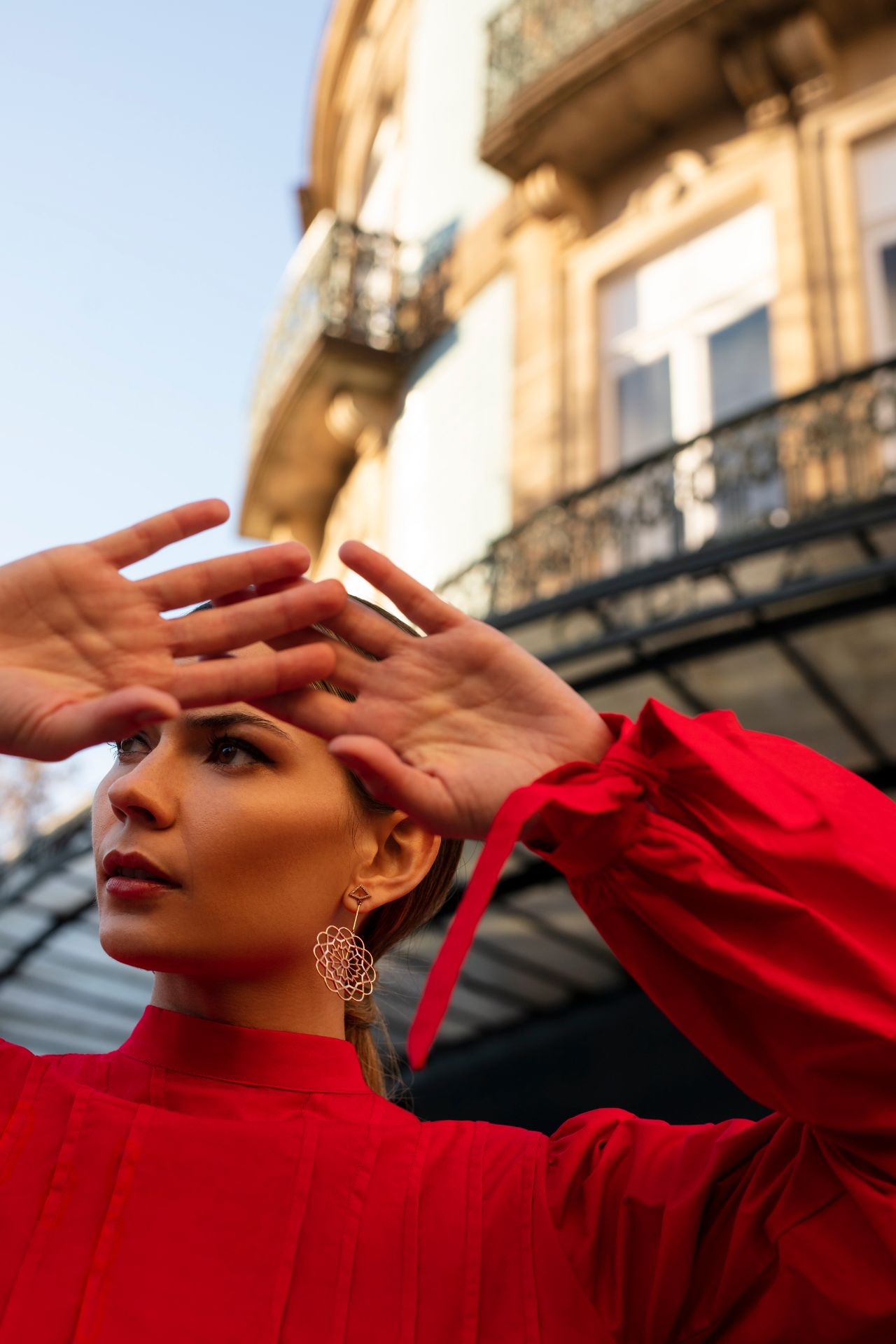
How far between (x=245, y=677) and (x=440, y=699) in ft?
0.73

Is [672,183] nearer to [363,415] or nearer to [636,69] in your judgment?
[636,69]

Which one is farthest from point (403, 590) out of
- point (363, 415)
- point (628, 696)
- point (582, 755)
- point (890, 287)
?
point (363, 415)

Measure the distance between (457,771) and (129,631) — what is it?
416mm

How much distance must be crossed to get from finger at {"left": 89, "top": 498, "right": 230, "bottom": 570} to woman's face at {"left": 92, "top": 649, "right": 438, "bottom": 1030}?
13.6 inches

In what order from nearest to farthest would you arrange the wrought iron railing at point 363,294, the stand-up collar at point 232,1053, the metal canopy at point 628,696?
the stand-up collar at point 232,1053 < the metal canopy at point 628,696 < the wrought iron railing at point 363,294

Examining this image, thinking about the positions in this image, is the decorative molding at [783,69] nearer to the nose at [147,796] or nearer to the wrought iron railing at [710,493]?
the wrought iron railing at [710,493]

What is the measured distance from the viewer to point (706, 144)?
1018cm

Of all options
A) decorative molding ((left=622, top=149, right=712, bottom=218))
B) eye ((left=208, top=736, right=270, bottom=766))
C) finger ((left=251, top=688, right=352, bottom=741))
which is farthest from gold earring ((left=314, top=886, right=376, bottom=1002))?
decorative molding ((left=622, top=149, right=712, bottom=218))

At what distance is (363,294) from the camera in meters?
13.1

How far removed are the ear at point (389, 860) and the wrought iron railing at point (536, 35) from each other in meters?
9.33

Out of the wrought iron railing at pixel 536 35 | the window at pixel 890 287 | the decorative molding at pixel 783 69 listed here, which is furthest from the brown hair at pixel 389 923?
the wrought iron railing at pixel 536 35

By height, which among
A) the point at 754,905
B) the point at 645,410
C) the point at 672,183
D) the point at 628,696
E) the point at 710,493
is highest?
the point at 672,183

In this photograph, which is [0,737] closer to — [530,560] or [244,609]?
[244,609]

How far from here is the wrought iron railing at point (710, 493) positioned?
771 centimetres
